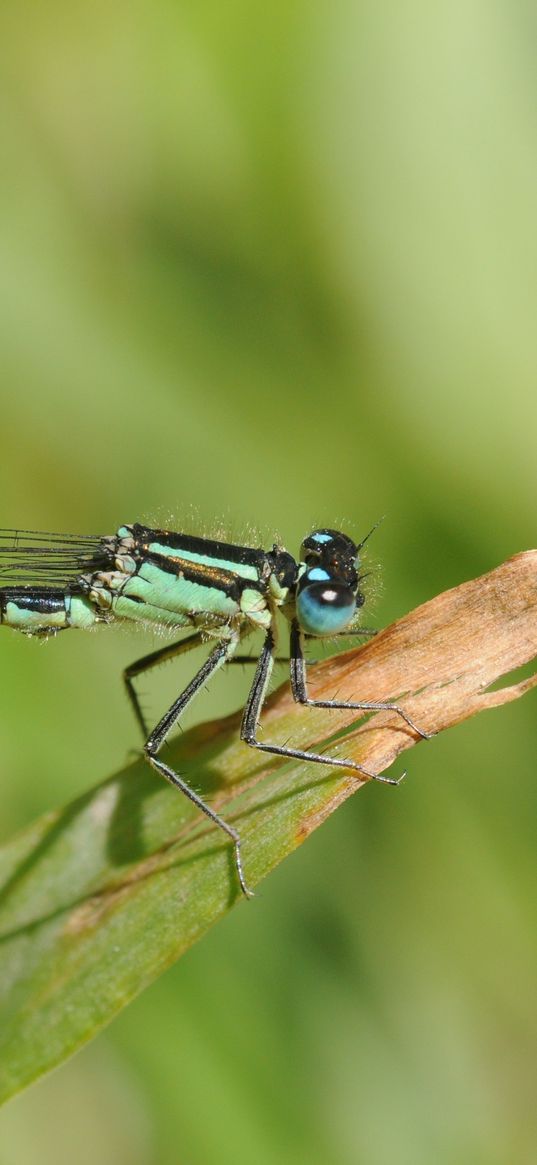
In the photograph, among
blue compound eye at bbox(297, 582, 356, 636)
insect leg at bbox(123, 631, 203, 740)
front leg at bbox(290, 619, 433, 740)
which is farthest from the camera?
insect leg at bbox(123, 631, 203, 740)

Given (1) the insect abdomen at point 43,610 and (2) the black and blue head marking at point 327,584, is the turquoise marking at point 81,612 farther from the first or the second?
(2) the black and blue head marking at point 327,584

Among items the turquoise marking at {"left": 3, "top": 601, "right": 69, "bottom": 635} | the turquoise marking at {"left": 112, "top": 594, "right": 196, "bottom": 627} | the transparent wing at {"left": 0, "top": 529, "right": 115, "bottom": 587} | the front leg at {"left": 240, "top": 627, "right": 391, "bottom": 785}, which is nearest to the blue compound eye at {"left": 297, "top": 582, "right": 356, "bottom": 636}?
the front leg at {"left": 240, "top": 627, "right": 391, "bottom": 785}

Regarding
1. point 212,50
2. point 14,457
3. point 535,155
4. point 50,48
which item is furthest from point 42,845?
point 50,48

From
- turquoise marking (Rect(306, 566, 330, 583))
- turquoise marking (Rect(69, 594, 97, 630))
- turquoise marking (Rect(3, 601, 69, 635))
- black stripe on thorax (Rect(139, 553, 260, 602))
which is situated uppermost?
turquoise marking (Rect(3, 601, 69, 635))

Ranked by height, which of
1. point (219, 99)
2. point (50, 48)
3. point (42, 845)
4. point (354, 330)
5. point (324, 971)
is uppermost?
point (50, 48)

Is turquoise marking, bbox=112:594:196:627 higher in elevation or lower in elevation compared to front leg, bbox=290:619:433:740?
higher

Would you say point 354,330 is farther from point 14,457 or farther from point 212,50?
point 14,457

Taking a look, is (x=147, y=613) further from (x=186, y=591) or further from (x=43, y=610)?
(x=43, y=610)

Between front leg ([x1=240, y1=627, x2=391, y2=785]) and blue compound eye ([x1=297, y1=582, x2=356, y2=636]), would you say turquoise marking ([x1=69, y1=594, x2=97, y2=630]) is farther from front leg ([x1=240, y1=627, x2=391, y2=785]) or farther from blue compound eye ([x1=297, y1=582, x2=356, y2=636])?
blue compound eye ([x1=297, y1=582, x2=356, y2=636])
